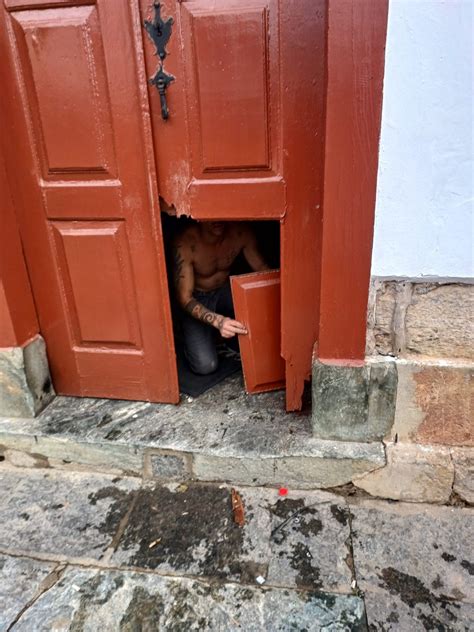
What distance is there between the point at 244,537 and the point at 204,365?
128 cm

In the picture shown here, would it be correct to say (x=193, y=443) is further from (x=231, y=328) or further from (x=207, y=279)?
(x=207, y=279)

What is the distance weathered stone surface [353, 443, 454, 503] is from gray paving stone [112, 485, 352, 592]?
0.77 ft

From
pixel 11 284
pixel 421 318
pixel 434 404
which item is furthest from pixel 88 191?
pixel 434 404

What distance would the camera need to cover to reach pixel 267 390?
9.67 feet

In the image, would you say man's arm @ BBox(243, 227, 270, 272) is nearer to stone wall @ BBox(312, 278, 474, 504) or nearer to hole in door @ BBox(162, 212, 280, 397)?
hole in door @ BBox(162, 212, 280, 397)

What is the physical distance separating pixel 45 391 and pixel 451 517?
2412 mm

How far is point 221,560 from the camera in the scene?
2.14 metres

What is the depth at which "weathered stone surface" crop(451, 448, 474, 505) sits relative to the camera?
2285 mm

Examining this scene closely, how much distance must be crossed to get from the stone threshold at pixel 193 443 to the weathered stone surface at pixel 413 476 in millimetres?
59

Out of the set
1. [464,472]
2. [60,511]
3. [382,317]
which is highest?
[382,317]

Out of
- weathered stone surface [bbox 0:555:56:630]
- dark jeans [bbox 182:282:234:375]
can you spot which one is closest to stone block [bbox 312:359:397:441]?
dark jeans [bbox 182:282:234:375]

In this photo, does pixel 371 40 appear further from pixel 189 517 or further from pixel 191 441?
pixel 189 517

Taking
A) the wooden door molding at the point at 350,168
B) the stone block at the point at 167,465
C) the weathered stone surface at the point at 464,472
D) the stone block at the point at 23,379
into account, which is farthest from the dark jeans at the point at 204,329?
the weathered stone surface at the point at 464,472

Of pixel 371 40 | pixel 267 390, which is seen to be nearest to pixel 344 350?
pixel 267 390
